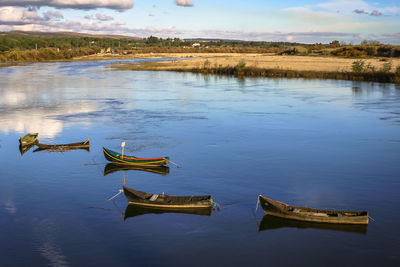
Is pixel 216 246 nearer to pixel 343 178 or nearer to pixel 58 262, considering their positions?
pixel 58 262

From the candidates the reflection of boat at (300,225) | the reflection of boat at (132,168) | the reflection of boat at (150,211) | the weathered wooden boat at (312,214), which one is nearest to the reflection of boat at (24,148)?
the reflection of boat at (132,168)

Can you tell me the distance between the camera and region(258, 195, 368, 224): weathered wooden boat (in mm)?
16094

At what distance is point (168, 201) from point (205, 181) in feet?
12.4

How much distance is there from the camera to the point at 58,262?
13.8 meters

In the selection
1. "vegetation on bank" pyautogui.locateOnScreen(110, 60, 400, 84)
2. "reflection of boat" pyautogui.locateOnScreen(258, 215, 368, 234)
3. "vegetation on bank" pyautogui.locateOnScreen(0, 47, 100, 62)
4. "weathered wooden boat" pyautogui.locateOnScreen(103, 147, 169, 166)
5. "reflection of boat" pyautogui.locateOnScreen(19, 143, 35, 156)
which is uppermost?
"vegetation on bank" pyautogui.locateOnScreen(0, 47, 100, 62)

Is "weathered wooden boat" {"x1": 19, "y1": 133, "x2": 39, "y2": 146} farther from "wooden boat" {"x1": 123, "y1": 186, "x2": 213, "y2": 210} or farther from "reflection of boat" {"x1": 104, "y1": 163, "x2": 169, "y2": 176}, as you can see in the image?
"wooden boat" {"x1": 123, "y1": 186, "x2": 213, "y2": 210}

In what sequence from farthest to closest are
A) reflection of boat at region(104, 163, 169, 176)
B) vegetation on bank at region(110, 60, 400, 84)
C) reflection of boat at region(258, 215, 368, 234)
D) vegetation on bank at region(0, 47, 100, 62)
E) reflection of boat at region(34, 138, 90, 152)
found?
vegetation on bank at region(0, 47, 100, 62), vegetation on bank at region(110, 60, 400, 84), reflection of boat at region(34, 138, 90, 152), reflection of boat at region(104, 163, 169, 176), reflection of boat at region(258, 215, 368, 234)

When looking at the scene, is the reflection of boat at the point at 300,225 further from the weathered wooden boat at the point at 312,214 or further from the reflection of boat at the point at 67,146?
the reflection of boat at the point at 67,146

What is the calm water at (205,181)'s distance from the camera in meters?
14.7

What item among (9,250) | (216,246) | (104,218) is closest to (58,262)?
(9,250)

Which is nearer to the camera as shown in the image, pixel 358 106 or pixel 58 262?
pixel 58 262

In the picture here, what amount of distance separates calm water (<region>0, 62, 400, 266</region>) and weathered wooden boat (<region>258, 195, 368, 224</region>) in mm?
369

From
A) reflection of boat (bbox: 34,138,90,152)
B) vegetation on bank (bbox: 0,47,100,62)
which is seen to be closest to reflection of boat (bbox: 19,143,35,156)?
reflection of boat (bbox: 34,138,90,152)

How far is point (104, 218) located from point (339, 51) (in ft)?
331
